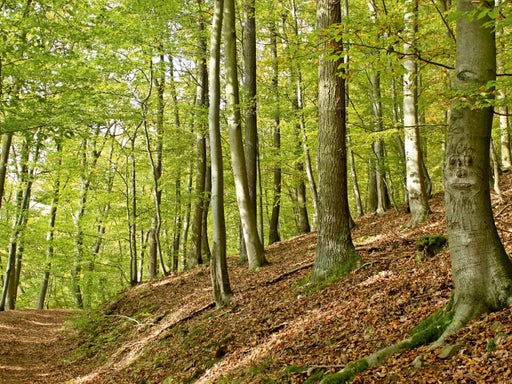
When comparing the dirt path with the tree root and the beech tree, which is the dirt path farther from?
the beech tree

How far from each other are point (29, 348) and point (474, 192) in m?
12.1

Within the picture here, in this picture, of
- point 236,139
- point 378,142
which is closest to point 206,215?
point 236,139

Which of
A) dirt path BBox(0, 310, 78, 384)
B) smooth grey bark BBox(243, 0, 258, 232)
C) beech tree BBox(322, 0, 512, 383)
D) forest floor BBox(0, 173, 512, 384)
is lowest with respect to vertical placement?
dirt path BBox(0, 310, 78, 384)

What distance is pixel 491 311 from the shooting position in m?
3.52

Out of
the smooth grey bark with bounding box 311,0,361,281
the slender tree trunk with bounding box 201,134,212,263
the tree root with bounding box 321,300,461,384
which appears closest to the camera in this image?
the tree root with bounding box 321,300,461,384

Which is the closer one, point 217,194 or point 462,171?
point 462,171

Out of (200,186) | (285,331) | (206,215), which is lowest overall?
(285,331)

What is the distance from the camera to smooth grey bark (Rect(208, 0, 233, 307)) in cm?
766

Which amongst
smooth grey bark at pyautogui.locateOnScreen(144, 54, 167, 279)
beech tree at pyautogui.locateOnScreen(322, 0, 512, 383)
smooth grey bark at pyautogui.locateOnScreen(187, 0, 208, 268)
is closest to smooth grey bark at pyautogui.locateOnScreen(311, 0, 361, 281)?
beech tree at pyautogui.locateOnScreen(322, 0, 512, 383)

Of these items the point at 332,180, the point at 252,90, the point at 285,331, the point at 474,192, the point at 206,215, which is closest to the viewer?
the point at 474,192

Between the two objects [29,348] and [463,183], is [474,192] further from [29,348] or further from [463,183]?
[29,348]

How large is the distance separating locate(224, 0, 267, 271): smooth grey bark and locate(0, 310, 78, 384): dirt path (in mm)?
5496

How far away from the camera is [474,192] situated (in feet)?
11.6

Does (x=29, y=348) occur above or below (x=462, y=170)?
below
